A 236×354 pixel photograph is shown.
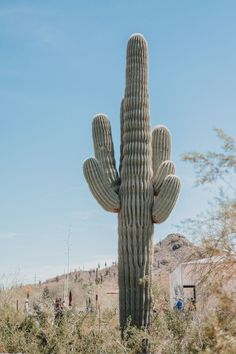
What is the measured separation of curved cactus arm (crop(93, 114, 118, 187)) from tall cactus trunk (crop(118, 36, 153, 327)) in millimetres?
319

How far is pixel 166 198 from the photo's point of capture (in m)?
11.1

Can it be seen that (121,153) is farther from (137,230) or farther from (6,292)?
(6,292)

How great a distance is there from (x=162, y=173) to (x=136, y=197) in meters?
0.72

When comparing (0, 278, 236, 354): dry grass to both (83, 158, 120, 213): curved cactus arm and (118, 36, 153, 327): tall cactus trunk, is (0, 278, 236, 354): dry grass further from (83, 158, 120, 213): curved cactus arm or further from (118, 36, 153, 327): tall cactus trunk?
(83, 158, 120, 213): curved cactus arm

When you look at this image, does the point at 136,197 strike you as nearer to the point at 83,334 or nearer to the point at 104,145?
the point at 104,145

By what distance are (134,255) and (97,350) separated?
245 centimetres

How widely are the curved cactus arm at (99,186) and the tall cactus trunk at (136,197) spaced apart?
0.57ft

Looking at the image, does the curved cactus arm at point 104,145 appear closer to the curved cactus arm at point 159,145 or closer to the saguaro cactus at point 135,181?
the saguaro cactus at point 135,181

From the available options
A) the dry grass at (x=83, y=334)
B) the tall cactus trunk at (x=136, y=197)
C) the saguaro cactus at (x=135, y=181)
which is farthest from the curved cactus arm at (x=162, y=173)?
the dry grass at (x=83, y=334)

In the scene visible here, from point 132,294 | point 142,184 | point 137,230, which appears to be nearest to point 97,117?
point 142,184

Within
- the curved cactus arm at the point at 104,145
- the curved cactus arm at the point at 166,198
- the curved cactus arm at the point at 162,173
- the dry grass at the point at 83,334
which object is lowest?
the dry grass at the point at 83,334

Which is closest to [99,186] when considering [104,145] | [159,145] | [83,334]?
[104,145]

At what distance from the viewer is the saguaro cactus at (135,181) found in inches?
424

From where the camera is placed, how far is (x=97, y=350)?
8.73 metres
